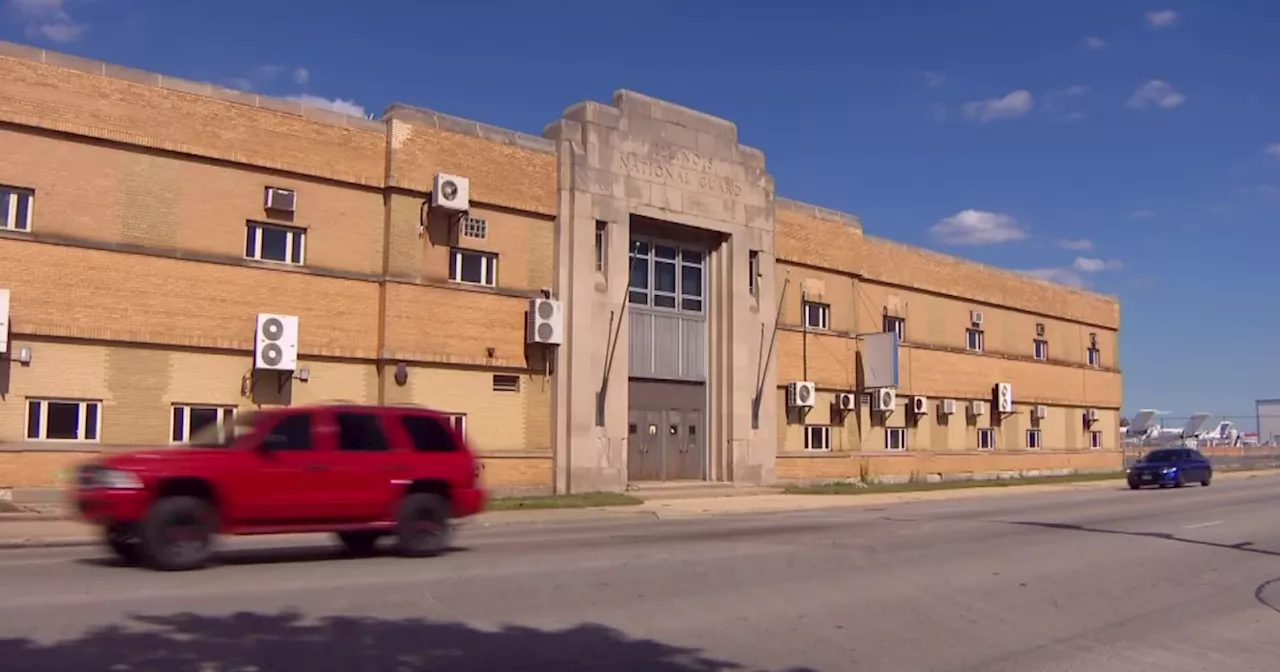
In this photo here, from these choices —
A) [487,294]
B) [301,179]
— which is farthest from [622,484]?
[301,179]

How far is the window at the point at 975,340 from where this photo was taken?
47206 mm

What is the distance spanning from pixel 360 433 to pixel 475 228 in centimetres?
1462

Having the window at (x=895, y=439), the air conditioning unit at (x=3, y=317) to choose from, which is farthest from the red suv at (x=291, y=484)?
the window at (x=895, y=439)

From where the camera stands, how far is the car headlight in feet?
41.4

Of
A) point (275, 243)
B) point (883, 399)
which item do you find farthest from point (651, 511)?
point (883, 399)

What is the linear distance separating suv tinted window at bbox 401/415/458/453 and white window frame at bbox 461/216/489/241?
13313 mm

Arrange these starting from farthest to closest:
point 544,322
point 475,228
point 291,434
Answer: point 544,322
point 475,228
point 291,434

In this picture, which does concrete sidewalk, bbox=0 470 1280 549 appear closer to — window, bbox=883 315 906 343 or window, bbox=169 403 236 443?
window, bbox=169 403 236 443

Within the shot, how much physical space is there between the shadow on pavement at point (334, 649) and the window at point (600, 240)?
72.2 ft

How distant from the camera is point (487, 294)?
29094mm

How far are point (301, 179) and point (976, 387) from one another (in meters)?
30.1

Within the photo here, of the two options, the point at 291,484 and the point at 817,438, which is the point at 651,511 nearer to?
the point at 291,484

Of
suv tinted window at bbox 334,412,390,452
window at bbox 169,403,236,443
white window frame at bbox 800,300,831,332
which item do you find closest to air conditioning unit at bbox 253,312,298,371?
window at bbox 169,403,236,443

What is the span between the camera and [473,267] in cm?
2922
